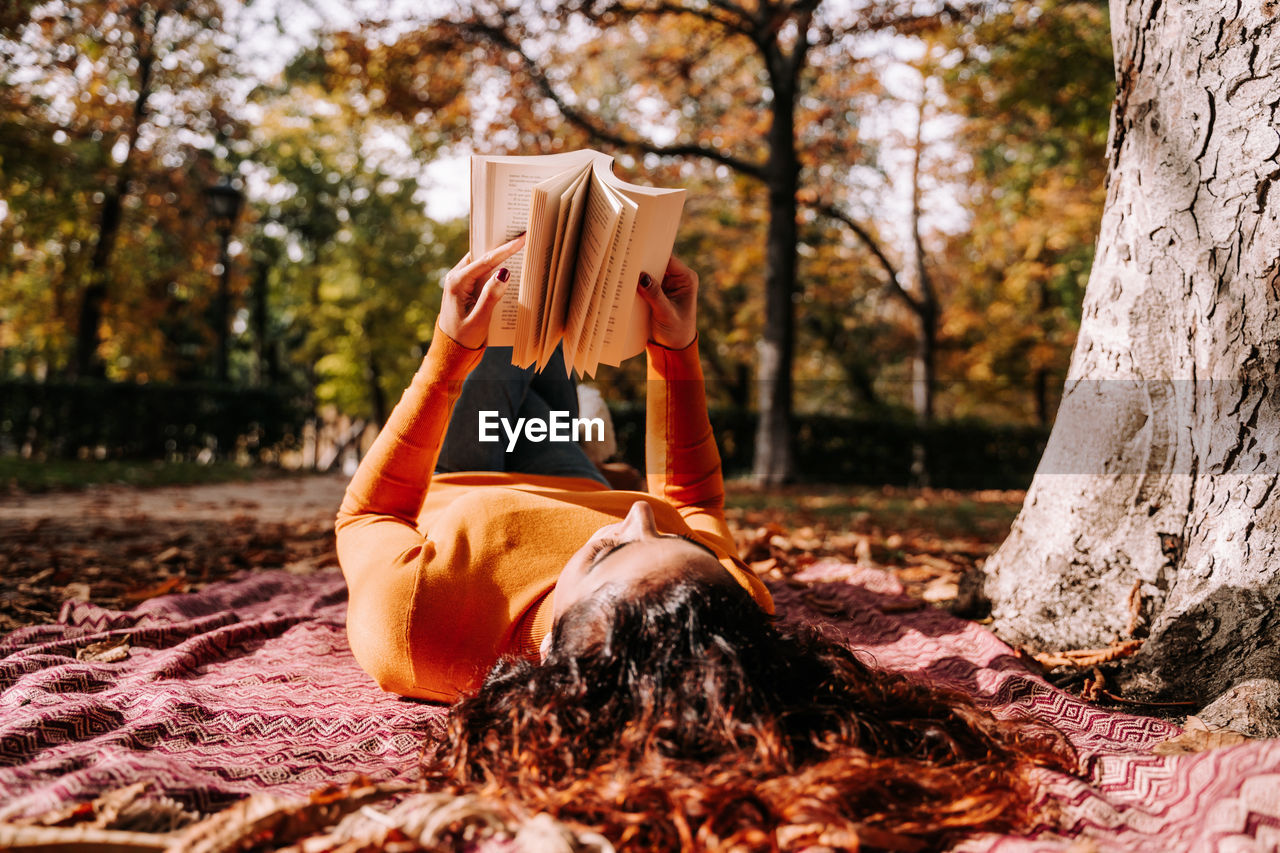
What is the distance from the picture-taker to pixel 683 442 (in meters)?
2.65

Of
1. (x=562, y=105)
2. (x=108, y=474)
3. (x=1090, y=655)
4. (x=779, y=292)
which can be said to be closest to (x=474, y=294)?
(x=1090, y=655)

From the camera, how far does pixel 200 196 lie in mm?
15719

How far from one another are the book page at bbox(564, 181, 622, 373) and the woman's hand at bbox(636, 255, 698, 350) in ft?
0.69

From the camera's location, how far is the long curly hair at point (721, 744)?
1329mm

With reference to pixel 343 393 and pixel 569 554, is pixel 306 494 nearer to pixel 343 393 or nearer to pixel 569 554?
pixel 569 554

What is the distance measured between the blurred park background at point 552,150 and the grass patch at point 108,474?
0.17 m

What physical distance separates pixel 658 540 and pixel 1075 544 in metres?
1.81

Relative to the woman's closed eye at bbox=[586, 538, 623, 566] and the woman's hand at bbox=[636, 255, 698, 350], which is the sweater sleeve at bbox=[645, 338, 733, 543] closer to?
the woman's hand at bbox=[636, 255, 698, 350]

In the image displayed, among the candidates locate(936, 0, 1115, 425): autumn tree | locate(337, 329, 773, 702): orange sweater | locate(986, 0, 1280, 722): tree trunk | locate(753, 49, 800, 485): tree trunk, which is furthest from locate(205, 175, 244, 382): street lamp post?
locate(986, 0, 1280, 722): tree trunk

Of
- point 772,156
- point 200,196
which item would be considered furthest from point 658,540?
point 200,196

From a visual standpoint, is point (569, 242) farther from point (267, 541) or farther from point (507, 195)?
point (267, 541)

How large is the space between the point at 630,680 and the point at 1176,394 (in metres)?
2.13

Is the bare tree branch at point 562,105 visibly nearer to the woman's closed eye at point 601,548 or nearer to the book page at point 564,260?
the book page at point 564,260

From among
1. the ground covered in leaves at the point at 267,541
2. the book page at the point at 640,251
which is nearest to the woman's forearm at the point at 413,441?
the book page at the point at 640,251
